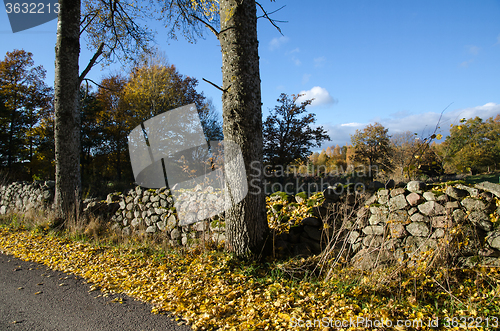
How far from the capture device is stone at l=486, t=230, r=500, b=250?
361cm

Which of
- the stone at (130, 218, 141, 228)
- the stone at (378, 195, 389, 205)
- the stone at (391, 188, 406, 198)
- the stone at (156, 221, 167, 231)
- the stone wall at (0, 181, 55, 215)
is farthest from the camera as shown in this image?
the stone wall at (0, 181, 55, 215)

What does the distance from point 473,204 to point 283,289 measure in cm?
296

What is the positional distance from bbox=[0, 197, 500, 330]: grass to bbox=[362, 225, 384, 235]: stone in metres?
0.77

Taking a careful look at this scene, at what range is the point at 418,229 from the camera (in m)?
4.07

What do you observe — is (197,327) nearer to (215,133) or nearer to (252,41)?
(252,41)

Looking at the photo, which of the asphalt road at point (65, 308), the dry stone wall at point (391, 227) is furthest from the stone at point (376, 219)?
the asphalt road at point (65, 308)

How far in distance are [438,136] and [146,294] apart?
514 centimetres

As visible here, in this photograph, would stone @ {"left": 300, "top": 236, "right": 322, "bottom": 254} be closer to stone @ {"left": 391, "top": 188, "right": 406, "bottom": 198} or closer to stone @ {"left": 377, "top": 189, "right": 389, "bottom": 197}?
stone @ {"left": 377, "top": 189, "right": 389, "bottom": 197}

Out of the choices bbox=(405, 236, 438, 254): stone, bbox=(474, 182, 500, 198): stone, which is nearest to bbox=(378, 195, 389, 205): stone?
bbox=(405, 236, 438, 254): stone

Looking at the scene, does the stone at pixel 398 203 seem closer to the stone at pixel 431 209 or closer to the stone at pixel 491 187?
the stone at pixel 431 209

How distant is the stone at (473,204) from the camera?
3.72 m

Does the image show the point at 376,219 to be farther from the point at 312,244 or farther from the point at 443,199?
the point at 312,244

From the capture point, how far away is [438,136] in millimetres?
4473

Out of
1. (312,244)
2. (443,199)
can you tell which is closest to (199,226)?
(312,244)
